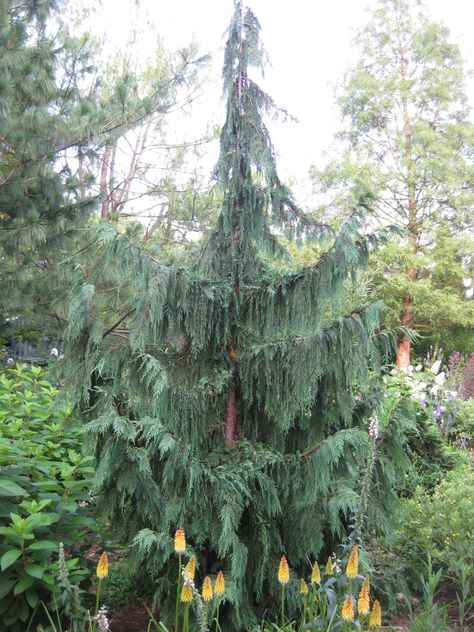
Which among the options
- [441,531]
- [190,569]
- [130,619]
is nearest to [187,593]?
[190,569]

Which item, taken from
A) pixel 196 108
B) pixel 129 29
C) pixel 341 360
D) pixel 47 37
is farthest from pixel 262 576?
pixel 129 29

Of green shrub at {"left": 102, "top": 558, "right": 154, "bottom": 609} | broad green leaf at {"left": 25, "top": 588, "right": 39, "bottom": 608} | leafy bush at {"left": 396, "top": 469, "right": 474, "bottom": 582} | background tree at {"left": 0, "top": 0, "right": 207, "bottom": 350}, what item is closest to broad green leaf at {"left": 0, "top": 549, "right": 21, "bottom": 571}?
broad green leaf at {"left": 25, "top": 588, "right": 39, "bottom": 608}

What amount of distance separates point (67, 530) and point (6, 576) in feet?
0.95

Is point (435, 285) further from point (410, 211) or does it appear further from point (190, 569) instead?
point (190, 569)

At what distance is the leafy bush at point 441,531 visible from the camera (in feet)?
9.27

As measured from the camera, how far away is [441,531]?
9.91ft

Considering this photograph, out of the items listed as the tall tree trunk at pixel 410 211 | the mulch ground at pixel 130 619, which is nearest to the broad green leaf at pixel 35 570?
the mulch ground at pixel 130 619

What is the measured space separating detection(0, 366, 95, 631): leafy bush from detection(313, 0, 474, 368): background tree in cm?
1285

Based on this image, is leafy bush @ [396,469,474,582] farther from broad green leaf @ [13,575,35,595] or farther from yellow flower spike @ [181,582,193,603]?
broad green leaf @ [13,575,35,595]

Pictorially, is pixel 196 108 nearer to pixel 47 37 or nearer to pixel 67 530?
pixel 47 37

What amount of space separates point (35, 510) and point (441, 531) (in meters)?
2.21

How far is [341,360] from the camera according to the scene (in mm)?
2309

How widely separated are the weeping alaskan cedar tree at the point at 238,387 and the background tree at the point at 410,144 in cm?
1234

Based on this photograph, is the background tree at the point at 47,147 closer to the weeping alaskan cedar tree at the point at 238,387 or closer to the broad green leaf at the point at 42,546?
the weeping alaskan cedar tree at the point at 238,387
